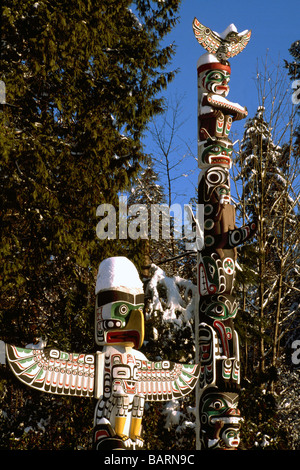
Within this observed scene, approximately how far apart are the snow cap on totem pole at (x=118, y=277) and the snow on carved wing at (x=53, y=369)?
2.73ft

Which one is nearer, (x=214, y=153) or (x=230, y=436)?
(x=230, y=436)

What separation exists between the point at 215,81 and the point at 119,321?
533 centimetres

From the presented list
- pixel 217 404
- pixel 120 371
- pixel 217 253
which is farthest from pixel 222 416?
pixel 120 371

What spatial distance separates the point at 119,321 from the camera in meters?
6.30

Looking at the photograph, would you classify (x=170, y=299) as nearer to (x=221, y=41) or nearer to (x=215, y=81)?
(x=215, y=81)

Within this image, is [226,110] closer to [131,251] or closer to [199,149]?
[199,149]

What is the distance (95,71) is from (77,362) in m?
7.72

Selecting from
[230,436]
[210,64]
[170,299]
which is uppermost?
[210,64]

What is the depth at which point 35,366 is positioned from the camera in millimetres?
5594

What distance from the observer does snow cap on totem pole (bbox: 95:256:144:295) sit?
6.45 meters

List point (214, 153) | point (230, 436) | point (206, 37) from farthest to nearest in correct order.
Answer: point (206, 37)
point (214, 153)
point (230, 436)

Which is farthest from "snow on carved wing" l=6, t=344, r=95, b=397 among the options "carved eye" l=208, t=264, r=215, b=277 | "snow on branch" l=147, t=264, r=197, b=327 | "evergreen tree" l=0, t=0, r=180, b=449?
"snow on branch" l=147, t=264, r=197, b=327
